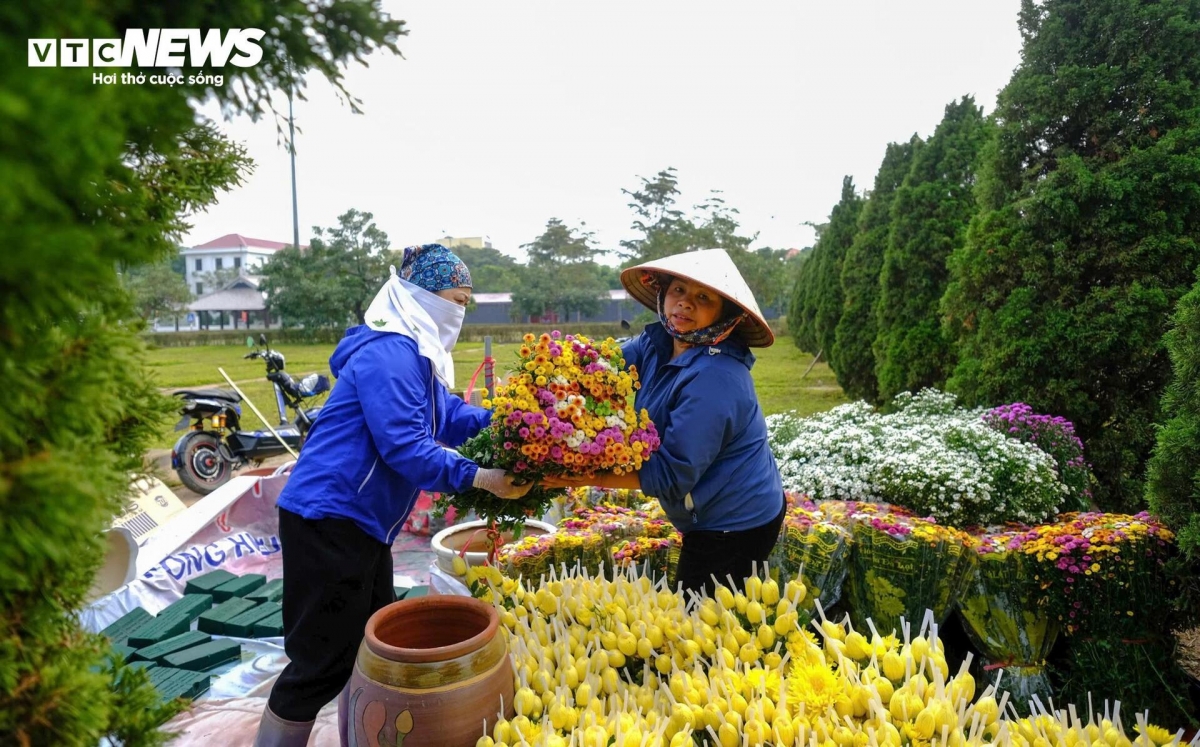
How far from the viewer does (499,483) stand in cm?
221

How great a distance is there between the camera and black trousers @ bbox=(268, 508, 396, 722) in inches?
89.7

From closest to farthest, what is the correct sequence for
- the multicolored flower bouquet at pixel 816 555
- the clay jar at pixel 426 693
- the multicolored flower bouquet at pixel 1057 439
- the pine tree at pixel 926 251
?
the clay jar at pixel 426 693 → the multicolored flower bouquet at pixel 816 555 → the multicolored flower bouquet at pixel 1057 439 → the pine tree at pixel 926 251

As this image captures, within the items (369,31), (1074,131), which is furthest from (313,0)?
(1074,131)

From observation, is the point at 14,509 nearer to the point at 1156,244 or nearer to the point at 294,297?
the point at 1156,244

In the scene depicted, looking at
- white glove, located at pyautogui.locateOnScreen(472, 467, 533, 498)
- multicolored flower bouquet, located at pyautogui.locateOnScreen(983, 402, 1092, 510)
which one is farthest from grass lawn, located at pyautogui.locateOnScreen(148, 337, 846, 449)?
white glove, located at pyautogui.locateOnScreen(472, 467, 533, 498)

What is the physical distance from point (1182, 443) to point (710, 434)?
216cm

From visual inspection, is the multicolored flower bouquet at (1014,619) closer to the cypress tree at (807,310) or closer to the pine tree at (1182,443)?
the pine tree at (1182,443)

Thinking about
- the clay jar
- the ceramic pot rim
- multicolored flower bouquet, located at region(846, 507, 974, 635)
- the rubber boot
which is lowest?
the rubber boot

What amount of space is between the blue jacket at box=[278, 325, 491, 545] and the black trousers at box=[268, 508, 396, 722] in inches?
2.6

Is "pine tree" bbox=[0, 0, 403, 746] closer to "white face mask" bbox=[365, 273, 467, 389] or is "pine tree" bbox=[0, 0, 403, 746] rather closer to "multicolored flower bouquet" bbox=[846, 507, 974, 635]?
"white face mask" bbox=[365, 273, 467, 389]

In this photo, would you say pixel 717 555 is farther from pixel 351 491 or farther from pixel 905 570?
pixel 351 491

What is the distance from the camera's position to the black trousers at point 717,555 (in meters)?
2.51

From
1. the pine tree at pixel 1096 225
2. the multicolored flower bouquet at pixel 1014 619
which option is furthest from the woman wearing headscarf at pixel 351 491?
the pine tree at pixel 1096 225

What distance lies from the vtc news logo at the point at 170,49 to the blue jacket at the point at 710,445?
1.72 metres
